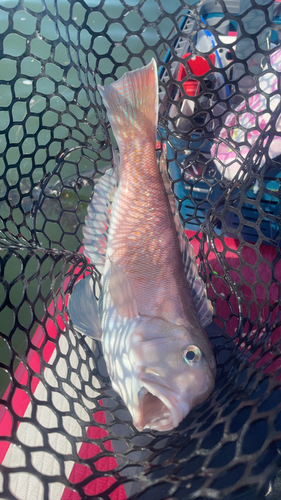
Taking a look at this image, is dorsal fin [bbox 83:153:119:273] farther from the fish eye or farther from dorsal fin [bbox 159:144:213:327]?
the fish eye

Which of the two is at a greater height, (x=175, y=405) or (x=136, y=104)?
(x=136, y=104)

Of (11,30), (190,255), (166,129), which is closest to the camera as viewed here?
(190,255)

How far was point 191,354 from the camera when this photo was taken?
1.22 meters

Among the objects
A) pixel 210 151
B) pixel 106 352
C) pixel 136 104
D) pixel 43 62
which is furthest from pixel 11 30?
pixel 106 352

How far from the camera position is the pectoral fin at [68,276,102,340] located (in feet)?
4.91

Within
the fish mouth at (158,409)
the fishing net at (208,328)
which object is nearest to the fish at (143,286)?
the fish mouth at (158,409)

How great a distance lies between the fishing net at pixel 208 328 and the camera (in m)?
0.97

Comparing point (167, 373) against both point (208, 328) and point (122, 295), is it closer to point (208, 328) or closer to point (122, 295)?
point (122, 295)

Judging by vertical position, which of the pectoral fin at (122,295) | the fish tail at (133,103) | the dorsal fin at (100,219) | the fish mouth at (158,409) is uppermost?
the fish tail at (133,103)

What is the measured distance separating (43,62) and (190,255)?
1379mm

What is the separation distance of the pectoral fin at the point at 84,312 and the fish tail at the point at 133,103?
2.66 ft

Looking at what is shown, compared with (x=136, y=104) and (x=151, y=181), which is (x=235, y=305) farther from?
(x=136, y=104)

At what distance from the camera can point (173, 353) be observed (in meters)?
1.22

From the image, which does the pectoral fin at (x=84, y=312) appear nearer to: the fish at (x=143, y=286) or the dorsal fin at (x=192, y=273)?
the fish at (x=143, y=286)
